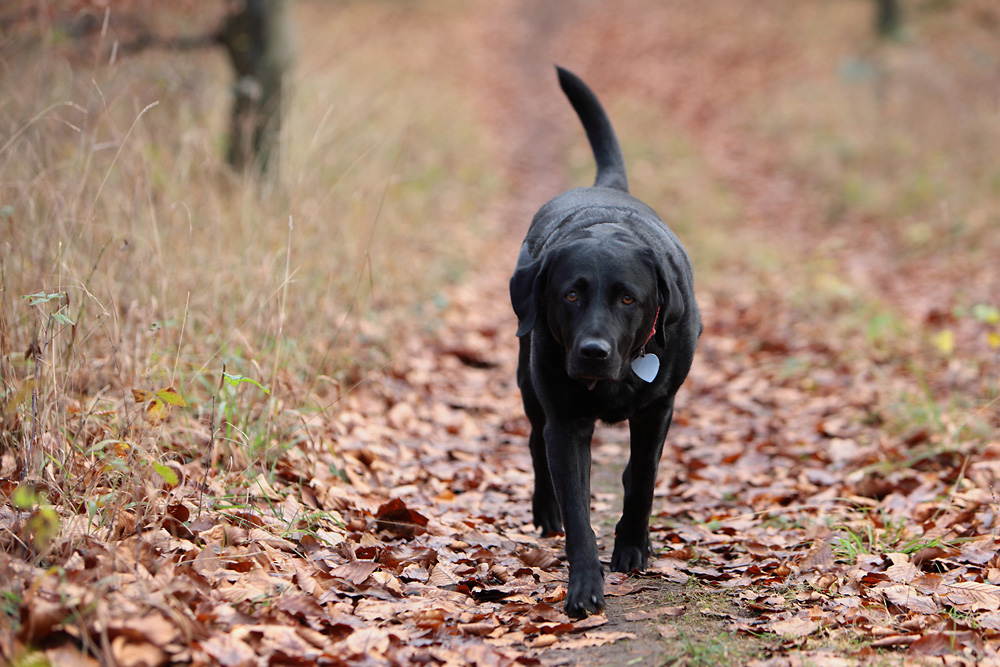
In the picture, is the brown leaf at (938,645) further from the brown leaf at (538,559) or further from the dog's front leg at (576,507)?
the brown leaf at (538,559)

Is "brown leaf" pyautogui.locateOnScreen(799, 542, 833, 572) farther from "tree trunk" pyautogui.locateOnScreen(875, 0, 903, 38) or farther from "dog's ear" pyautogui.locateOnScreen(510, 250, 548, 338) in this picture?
"tree trunk" pyautogui.locateOnScreen(875, 0, 903, 38)

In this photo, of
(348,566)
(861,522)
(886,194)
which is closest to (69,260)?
(348,566)

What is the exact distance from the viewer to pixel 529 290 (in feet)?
9.21

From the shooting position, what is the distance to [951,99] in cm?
1195

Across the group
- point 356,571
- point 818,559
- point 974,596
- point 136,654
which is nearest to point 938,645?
point 974,596

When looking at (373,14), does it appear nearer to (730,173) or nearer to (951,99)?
(730,173)

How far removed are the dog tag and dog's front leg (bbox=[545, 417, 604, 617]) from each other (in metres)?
0.25

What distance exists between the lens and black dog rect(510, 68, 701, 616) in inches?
102

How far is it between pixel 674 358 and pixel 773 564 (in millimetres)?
808

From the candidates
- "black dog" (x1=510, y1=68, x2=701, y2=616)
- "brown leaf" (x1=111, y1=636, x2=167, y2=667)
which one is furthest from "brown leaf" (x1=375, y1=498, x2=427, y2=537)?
"brown leaf" (x1=111, y1=636, x2=167, y2=667)

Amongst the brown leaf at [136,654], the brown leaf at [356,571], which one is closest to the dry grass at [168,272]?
the brown leaf at [136,654]

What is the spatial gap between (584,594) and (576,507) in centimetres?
28

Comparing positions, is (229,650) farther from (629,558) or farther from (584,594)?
(629,558)

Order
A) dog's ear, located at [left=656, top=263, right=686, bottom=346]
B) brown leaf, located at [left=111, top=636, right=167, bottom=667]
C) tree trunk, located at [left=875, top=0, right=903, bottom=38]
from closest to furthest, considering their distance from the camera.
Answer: brown leaf, located at [left=111, top=636, right=167, bottom=667] < dog's ear, located at [left=656, top=263, right=686, bottom=346] < tree trunk, located at [left=875, top=0, right=903, bottom=38]
